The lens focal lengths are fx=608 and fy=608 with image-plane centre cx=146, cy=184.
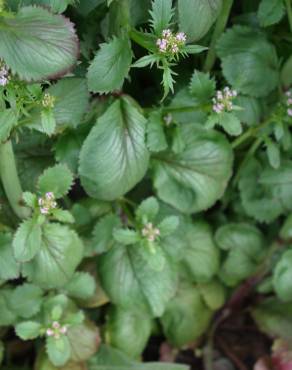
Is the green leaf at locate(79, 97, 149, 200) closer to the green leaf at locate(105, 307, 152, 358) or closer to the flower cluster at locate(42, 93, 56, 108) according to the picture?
the flower cluster at locate(42, 93, 56, 108)

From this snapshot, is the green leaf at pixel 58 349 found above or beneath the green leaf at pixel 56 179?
beneath

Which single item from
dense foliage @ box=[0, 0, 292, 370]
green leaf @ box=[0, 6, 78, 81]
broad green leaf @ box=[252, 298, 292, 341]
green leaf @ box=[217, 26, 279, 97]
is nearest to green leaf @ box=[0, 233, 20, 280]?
dense foliage @ box=[0, 0, 292, 370]

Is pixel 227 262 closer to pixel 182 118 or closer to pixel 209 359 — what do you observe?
pixel 209 359

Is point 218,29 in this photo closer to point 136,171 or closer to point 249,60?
point 249,60

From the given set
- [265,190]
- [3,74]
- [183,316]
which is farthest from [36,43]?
[183,316]

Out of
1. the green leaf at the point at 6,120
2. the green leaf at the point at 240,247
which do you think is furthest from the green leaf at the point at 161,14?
the green leaf at the point at 240,247

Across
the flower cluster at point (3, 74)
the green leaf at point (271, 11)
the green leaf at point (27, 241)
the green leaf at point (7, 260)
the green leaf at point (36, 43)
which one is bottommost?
the green leaf at point (7, 260)

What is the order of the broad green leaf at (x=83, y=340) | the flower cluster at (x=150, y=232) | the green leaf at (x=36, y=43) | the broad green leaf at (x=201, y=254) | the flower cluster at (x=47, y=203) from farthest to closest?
the broad green leaf at (x=201, y=254) < the broad green leaf at (x=83, y=340) < the flower cluster at (x=150, y=232) < the flower cluster at (x=47, y=203) < the green leaf at (x=36, y=43)

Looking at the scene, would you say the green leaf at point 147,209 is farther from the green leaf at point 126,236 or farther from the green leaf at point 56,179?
the green leaf at point 56,179
